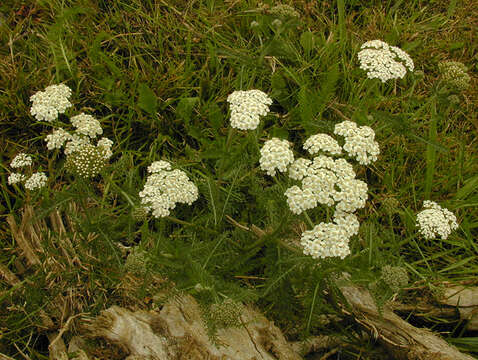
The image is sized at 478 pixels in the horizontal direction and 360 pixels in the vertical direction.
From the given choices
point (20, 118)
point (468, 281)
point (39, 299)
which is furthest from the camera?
point (20, 118)

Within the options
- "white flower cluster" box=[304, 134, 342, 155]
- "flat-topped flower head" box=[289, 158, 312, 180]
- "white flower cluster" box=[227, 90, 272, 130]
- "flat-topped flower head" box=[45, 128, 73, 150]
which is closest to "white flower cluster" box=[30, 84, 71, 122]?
"flat-topped flower head" box=[45, 128, 73, 150]

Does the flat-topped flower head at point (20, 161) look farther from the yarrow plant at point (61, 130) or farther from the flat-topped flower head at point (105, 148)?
the flat-topped flower head at point (105, 148)

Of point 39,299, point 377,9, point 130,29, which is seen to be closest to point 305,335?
point 39,299

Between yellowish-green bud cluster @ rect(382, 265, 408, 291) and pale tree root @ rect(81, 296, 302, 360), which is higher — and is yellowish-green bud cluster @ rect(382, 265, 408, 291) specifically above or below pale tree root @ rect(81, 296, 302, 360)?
above

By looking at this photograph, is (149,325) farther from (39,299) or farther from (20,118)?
(20,118)

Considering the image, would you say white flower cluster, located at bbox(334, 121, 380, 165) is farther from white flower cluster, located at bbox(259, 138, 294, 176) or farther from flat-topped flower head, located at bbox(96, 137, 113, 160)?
Result: flat-topped flower head, located at bbox(96, 137, 113, 160)

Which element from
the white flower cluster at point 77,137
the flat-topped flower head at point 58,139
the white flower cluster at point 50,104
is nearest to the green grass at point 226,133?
the white flower cluster at point 77,137
